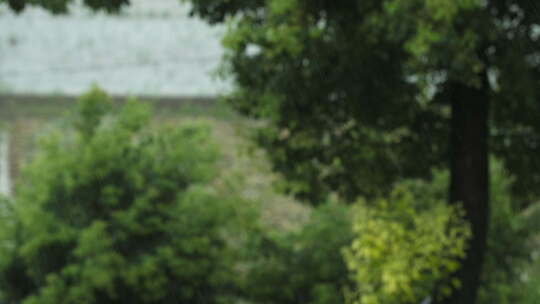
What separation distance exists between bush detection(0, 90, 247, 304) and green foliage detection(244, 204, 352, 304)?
1.06 feet

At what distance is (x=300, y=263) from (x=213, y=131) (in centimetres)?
662

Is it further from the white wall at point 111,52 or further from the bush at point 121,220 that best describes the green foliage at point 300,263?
the white wall at point 111,52

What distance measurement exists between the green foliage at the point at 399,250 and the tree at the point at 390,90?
0.41m

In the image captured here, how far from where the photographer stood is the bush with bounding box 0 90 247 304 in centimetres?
982

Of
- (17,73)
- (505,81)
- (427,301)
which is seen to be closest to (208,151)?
(427,301)

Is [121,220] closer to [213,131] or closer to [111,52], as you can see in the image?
[213,131]

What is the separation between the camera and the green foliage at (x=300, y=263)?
10.0 metres

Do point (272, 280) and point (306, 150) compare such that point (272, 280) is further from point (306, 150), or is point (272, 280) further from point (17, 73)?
point (17, 73)

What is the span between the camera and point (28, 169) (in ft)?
34.1

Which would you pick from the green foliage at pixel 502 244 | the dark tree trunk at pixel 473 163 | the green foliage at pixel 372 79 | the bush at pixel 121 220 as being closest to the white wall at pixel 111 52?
the bush at pixel 121 220

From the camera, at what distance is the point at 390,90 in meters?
7.55

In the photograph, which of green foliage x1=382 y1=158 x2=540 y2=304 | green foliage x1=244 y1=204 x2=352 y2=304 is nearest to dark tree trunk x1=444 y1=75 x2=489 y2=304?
green foliage x1=382 y1=158 x2=540 y2=304

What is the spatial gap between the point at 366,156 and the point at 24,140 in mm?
9413

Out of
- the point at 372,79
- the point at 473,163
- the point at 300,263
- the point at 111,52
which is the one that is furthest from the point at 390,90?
the point at 111,52
